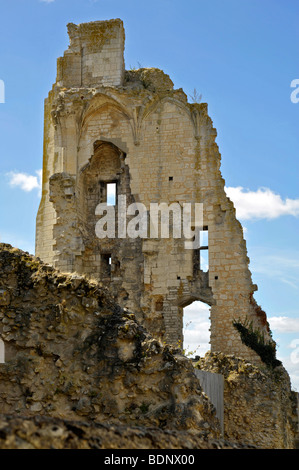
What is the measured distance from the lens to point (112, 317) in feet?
25.6

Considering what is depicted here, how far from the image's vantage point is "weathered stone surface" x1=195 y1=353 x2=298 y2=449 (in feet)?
42.7

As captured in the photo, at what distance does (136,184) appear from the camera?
17.6m

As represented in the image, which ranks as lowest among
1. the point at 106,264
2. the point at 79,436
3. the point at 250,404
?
the point at 79,436

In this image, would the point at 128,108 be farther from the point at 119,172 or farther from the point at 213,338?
the point at 213,338

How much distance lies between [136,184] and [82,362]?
1059 centimetres

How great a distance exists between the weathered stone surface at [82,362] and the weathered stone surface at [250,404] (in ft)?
17.9

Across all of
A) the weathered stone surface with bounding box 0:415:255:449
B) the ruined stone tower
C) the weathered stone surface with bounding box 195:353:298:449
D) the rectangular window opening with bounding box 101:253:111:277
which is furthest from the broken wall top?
the weathered stone surface with bounding box 0:415:255:449

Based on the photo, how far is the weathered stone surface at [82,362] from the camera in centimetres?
736

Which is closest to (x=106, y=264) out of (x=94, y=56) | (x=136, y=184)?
(x=136, y=184)

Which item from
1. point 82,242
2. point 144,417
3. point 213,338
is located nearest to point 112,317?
point 144,417

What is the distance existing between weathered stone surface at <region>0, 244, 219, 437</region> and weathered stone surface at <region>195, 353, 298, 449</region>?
546cm

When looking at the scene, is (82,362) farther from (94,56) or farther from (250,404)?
(94,56)

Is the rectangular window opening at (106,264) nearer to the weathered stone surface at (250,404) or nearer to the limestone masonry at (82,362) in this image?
the weathered stone surface at (250,404)

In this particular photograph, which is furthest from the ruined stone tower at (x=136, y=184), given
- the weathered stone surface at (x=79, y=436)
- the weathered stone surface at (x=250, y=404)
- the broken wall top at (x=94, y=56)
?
the weathered stone surface at (x=79, y=436)
